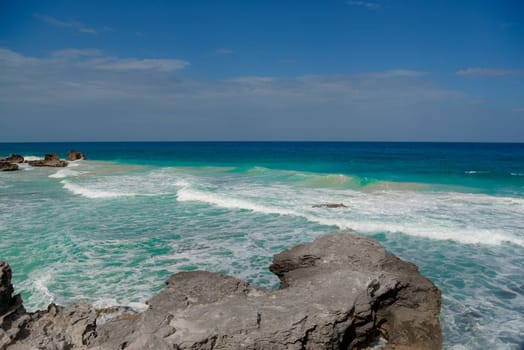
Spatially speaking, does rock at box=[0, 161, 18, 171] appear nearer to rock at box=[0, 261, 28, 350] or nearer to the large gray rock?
the large gray rock

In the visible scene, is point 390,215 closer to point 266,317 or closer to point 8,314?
point 266,317

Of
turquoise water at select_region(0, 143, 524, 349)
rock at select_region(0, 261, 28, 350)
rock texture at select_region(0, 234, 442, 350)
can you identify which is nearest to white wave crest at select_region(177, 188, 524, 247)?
turquoise water at select_region(0, 143, 524, 349)

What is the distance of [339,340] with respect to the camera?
5.33 metres

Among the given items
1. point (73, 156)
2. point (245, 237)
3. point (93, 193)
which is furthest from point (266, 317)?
point (73, 156)

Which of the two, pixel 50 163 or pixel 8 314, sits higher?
pixel 50 163

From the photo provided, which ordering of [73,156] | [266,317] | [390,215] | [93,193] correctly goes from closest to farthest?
[266,317] → [390,215] → [93,193] → [73,156]

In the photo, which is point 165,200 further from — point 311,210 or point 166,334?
point 166,334

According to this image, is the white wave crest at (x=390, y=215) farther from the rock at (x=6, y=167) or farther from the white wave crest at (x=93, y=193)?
the rock at (x=6, y=167)

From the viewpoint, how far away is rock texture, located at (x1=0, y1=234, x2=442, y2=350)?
4.85 m

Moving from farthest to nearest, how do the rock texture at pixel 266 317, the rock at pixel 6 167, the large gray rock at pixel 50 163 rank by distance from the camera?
1. the large gray rock at pixel 50 163
2. the rock at pixel 6 167
3. the rock texture at pixel 266 317

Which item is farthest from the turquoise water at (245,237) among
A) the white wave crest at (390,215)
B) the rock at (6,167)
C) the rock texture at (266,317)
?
the rock at (6,167)

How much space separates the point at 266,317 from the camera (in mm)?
5301

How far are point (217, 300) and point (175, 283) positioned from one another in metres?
0.93

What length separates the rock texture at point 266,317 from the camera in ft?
15.9
